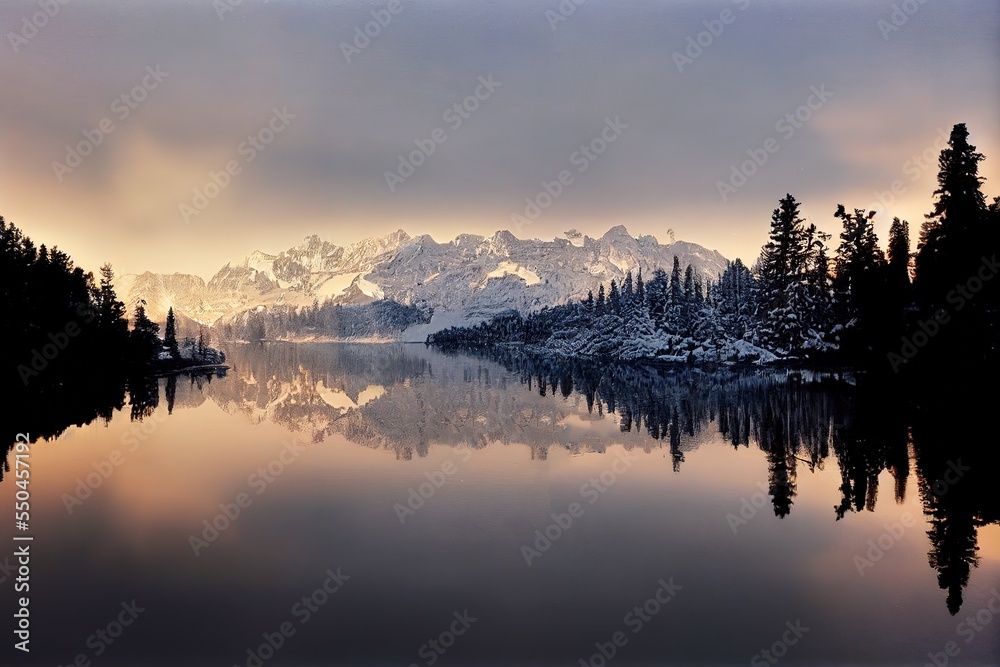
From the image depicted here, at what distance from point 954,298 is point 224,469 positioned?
146 feet

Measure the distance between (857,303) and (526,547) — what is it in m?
66.5

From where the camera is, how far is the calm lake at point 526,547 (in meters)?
12.8

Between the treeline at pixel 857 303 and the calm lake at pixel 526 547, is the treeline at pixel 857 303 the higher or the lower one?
the higher one

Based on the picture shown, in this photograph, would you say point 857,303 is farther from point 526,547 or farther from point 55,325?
point 55,325

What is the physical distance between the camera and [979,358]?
136 feet

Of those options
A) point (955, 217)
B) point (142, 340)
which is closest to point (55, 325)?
point (142, 340)

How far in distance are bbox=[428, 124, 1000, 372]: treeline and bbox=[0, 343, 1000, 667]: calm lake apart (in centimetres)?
1186

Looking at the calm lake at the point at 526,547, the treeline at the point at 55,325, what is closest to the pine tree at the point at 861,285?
the calm lake at the point at 526,547

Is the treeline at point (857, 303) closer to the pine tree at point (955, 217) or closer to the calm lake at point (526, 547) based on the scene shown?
the pine tree at point (955, 217)

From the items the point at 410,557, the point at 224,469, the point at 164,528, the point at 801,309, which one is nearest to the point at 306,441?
the point at 224,469

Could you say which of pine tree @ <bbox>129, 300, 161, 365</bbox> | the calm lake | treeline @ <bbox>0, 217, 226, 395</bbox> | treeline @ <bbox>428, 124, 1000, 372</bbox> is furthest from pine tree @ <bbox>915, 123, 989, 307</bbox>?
pine tree @ <bbox>129, 300, 161, 365</bbox>

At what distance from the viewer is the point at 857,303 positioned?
71.2 metres

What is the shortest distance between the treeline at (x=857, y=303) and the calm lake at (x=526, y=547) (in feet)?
38.9

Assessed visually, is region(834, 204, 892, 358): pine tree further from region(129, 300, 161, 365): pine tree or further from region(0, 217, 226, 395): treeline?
region(129, 300, 161, 365): pine tree
